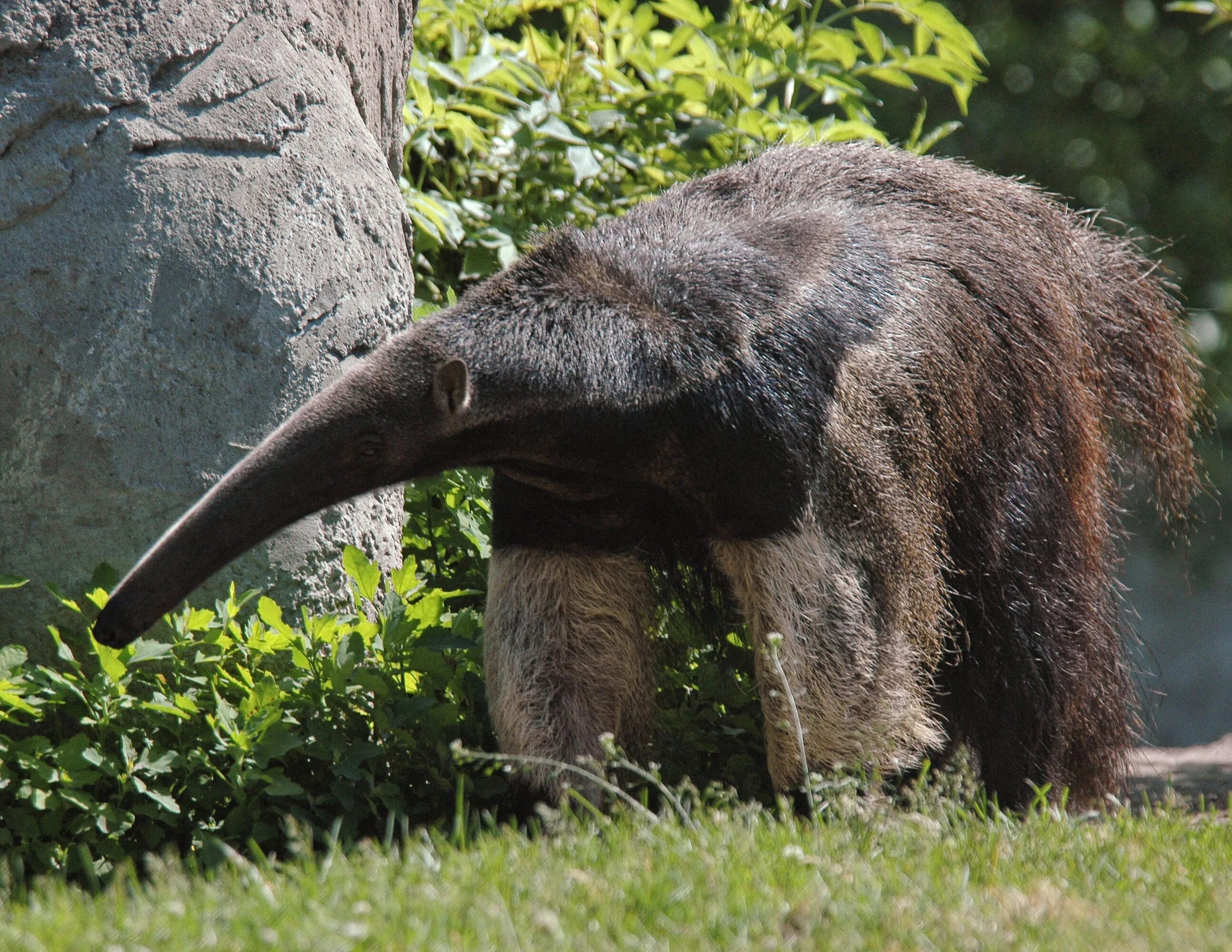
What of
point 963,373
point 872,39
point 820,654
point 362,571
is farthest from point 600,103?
point 820,654

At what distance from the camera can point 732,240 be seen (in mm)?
3957

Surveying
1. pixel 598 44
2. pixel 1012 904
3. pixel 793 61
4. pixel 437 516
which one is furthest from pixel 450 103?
pixel 1012 904

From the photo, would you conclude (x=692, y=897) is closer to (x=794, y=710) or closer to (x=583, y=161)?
(x=794, y=710)

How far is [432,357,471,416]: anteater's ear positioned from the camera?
3527 mm

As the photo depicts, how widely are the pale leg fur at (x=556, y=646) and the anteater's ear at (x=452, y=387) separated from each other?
662 mm

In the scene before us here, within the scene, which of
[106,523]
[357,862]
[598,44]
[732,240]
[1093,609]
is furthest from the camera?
[598,44]

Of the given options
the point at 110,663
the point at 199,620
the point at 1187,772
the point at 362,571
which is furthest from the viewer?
the point at 1187,772

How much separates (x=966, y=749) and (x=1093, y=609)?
0.68 metres

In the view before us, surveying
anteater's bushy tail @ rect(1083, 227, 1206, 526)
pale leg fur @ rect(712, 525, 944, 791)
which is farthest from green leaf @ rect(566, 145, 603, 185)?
pale leg fur @ rect(712, 525, 944, 791)

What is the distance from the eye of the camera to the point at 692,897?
2.67 m

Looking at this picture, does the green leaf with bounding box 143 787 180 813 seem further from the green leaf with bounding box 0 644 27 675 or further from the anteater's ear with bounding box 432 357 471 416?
the anteater's ear with bounding box 432 357 471 416

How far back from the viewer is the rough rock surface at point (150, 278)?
169 inches

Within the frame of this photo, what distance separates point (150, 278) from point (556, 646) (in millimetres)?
1724

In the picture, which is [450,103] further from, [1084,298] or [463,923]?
[463,923]
